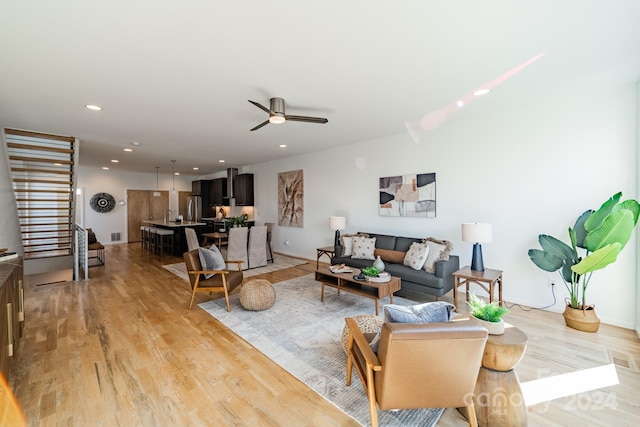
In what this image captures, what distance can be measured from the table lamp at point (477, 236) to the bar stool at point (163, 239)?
717 cm

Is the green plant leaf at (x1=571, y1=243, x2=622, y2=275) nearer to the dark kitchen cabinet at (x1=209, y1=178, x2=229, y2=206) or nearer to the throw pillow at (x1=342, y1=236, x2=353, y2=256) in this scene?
the throw pillow at (x1=342, y1=236, x2=353, y2=256)

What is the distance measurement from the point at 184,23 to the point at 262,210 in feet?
21.4

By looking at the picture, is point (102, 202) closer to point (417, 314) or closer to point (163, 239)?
point (163, 239)

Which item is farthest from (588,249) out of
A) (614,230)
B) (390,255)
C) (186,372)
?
(186,372)

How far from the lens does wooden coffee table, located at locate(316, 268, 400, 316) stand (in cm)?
330

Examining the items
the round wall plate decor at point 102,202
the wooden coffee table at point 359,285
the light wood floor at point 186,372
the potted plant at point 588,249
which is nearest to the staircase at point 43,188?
the light wood floor at point 186,372

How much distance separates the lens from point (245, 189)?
27.3 feet

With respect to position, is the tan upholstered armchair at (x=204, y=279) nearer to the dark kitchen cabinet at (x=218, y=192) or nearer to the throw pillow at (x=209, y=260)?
the throw pillow at (x=209, y=260)

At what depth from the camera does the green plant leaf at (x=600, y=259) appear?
8.55ft

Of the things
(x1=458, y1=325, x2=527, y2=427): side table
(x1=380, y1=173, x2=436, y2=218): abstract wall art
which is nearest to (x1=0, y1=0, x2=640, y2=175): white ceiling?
(x1=380, y1=173, x2=436, y2=218): abstract wall art

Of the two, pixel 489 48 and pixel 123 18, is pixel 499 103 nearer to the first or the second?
pixel 489 48

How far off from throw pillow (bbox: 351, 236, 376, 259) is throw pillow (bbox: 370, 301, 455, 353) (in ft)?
9.90

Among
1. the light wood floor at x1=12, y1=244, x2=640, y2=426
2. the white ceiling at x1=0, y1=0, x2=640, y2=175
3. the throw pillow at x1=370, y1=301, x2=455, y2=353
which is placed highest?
the white ceiling at x1=0, y1=0, x2=640, y2=175

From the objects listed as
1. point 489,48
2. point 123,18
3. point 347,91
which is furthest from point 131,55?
point 489,48
